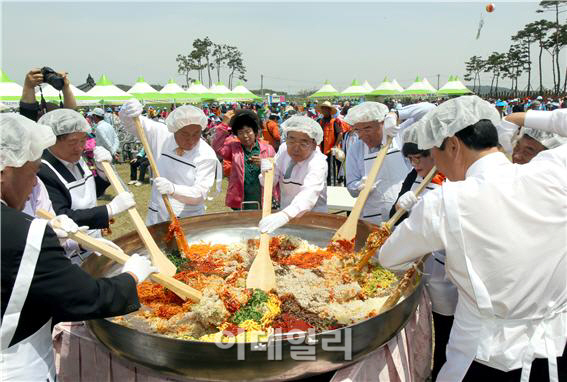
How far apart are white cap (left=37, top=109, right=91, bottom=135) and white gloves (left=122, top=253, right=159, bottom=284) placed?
4.18ft

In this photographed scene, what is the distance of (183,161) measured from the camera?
3.29 metres

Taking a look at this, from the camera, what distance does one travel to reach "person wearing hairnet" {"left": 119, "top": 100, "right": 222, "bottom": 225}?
312 centimetres

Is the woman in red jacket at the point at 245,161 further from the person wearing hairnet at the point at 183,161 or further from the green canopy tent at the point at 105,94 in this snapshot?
the green canopy tent at the point at 105,94

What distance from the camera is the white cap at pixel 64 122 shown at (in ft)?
8.33

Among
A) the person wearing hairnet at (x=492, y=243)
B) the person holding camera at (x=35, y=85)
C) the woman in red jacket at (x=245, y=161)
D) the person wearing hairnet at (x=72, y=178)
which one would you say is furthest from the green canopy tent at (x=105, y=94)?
the person wearing hairnet at (x=492, y=243)

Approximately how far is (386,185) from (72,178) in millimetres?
2497

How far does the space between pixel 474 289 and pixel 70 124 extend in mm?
2545

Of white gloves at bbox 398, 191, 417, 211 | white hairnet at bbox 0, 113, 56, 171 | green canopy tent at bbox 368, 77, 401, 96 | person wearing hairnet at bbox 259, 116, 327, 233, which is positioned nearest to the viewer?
white hairnet at bbox 0, 113, 56, 171

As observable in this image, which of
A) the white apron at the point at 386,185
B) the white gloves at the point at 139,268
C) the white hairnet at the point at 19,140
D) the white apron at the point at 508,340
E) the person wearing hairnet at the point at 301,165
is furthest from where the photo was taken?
the white apron at the point at 386,185

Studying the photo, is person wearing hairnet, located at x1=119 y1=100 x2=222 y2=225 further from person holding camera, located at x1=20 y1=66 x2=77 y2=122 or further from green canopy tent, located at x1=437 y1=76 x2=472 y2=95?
green canopy tent, located at x1=437 y1=76 x2=472 y2=95

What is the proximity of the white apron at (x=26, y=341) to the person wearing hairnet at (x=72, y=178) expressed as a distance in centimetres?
98

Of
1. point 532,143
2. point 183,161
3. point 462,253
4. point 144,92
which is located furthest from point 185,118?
point 144,92

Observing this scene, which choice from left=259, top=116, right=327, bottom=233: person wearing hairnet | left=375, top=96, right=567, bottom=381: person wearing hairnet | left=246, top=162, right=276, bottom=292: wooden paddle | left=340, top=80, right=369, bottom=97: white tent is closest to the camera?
left=259, top=116, right=327, bottom=233: person wearing hairnet

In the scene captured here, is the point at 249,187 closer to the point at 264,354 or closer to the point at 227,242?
the point at 227,242
